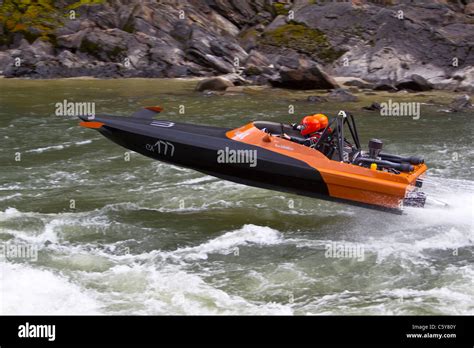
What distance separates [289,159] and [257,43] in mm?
27819

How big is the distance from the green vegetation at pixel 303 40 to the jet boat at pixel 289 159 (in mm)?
24075

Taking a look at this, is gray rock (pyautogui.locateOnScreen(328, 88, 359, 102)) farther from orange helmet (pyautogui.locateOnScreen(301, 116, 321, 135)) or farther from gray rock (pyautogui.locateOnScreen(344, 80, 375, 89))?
orange helmet (pyautogui.locateOnScreen(301, 116, 321, 135))

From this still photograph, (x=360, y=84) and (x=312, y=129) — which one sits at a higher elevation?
(x=312, y=129)

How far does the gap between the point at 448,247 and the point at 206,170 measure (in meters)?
4.30

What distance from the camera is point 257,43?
38125 mm

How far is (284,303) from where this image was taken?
875 cm

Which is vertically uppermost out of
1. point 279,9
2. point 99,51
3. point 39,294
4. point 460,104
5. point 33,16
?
point 279,9

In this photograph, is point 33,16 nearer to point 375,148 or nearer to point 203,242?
point 203,242

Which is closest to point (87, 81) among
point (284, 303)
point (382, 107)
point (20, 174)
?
point (382, 107)

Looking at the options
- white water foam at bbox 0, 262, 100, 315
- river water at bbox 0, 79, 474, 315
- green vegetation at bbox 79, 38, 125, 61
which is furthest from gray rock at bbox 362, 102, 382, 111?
white water foam at bbox 0, 262, 100, 315

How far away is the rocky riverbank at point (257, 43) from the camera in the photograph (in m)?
31.5

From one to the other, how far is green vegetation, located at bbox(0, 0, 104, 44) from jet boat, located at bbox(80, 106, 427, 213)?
91.3ft

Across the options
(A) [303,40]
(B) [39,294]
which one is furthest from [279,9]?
(B) [39,294]

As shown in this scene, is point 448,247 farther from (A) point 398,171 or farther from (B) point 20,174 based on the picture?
(B) point 20,174
